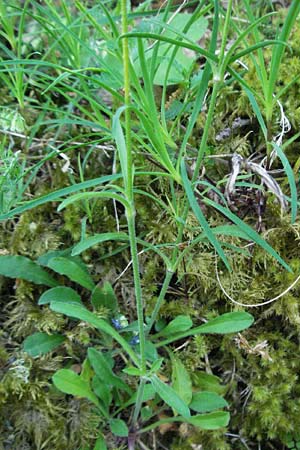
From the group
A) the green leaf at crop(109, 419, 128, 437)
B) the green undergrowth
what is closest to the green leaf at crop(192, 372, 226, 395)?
the green undergrowth

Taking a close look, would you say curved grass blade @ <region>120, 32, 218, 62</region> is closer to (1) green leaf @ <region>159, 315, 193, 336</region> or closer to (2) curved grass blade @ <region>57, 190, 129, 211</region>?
(2) curved grass blade @ <region>57, 190, 129, 211</region>

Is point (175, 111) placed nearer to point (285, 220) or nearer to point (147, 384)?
point (285, 220)

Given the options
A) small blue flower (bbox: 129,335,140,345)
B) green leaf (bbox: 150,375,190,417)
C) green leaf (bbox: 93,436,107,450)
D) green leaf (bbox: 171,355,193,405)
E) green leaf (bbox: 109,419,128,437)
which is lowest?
green leaf (bbox: 93,436,107,450)

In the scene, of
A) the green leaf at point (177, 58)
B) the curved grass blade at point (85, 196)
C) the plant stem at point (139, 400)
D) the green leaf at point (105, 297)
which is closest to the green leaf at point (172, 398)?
the plant stem at point (139, 400)

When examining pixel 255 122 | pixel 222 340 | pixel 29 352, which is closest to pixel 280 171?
pixel 255 122

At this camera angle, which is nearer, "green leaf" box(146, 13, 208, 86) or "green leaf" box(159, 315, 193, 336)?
"green leaf" box(159, 315, 193, 336)

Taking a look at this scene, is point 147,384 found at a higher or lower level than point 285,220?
lower

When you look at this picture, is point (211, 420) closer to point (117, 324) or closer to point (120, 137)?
point (117, 324)
